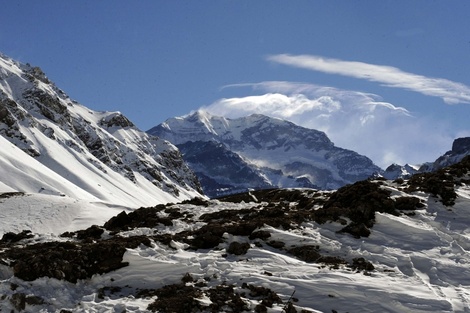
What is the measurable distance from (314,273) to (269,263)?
199 centimetres

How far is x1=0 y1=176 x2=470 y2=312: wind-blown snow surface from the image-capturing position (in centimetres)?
1555

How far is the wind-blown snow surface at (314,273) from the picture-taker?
15555mm

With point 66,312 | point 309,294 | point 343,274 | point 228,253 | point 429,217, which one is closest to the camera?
point 66,312

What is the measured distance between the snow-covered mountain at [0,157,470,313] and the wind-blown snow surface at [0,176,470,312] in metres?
0.04

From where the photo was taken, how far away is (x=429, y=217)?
85.2ft

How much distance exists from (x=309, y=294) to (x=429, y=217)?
41.8 feet

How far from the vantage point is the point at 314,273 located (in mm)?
17812

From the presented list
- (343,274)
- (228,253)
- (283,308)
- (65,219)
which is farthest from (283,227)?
(65,219)

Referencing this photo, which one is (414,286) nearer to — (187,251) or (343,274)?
(343,274)

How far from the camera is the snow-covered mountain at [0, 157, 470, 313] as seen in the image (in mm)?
15492

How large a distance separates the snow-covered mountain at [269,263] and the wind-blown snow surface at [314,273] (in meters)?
0.04

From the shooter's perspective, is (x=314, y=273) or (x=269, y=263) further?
(x=269, y=263)

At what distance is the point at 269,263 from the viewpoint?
1903cm

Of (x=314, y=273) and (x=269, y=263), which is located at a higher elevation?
(x=314, y=273)
